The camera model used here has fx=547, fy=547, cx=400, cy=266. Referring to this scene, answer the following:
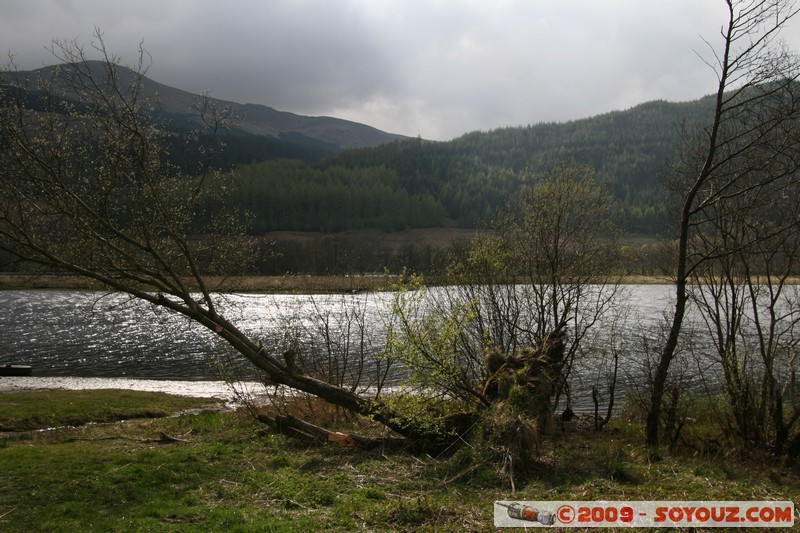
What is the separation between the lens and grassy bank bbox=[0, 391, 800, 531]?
7.28 m

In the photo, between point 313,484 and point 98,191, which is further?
point 98,191

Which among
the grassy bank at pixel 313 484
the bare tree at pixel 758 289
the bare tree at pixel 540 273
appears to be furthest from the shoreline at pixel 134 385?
the bare tree at pixel 758 289

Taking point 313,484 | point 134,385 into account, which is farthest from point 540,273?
→ point 134,385

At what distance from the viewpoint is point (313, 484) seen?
8.80 metres

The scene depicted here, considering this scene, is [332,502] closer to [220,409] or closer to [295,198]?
[220,409]

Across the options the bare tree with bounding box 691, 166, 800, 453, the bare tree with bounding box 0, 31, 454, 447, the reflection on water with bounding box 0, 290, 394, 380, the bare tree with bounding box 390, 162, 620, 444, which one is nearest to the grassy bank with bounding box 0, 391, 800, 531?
the bare tree with bounding box 691, 166, 800, 453

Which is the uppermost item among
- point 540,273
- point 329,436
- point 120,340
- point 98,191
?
point 98,191

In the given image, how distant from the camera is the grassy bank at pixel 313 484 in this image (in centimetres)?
728

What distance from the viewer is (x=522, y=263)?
15172mm

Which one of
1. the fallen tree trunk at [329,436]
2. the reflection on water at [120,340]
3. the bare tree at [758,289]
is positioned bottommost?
the reflection on water at [120,340]

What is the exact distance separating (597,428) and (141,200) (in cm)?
1234

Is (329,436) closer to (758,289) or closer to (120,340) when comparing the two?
(758,289)

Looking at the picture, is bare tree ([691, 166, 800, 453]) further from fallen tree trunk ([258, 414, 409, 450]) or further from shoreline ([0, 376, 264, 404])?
shoreline ([0, 376, 264, 404])

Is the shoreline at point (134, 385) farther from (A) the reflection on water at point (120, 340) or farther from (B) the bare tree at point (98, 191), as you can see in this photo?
(B) the bare tree at point (98, 191)
